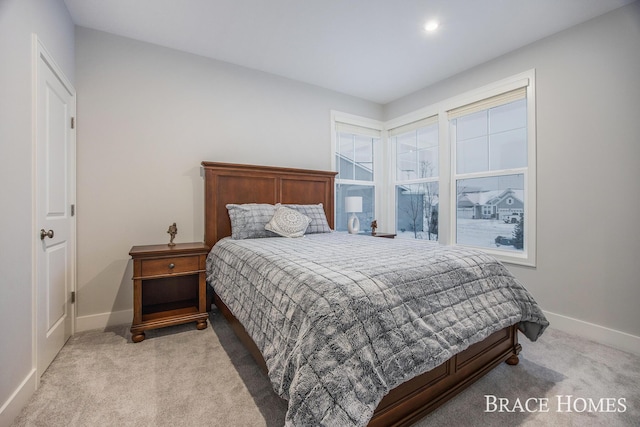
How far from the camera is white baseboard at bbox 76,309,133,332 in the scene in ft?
7.98

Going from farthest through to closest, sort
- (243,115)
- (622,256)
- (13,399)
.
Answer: (243,115), (622,256), (13,399)

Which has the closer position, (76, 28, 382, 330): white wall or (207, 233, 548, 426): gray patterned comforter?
(207, 233, 548, 426): gray patterned comforter

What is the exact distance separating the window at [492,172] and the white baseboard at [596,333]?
64 centimetres

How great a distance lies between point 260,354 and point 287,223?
4.68ft

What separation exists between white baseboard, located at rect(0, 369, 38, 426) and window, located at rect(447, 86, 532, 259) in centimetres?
384

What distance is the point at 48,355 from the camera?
1854 millimetres

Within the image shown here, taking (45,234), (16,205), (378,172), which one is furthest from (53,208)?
(378,172)

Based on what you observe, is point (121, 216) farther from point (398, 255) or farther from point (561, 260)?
point (561, 260)

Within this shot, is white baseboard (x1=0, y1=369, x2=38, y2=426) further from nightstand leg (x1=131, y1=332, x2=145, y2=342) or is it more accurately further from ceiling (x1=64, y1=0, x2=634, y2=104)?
ceiling (x1=64, y1=0, x2=634, y2=104)

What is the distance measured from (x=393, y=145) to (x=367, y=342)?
3699 mm

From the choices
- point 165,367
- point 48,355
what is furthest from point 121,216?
point 165,367

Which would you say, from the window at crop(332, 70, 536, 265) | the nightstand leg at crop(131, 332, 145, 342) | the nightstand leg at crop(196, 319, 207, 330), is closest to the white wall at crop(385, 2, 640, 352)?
the window at crop(332, 70, 536, 265)

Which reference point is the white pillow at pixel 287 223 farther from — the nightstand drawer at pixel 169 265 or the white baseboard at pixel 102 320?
the white baseboard at pixel 102 320

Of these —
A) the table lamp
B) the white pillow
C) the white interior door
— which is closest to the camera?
the white interior door
